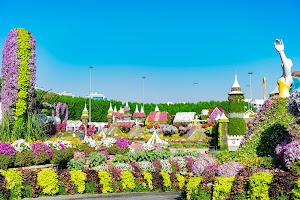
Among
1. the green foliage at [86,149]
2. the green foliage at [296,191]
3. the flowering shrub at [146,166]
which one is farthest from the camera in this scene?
the green foliage at [86,149]

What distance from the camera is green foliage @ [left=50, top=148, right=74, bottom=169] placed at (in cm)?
1334

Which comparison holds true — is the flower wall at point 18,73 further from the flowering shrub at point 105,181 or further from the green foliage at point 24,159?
the flowering shrub at point 105,181

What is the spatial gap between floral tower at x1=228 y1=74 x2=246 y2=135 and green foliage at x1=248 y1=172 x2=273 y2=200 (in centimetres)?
2495

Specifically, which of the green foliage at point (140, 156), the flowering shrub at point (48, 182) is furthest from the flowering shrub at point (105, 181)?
the green foliage at point (140, 156)

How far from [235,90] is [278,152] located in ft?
87.3

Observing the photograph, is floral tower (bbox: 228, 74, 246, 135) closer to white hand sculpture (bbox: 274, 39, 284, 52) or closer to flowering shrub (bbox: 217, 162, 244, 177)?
white hand sculpture (bbox: 274, 39, 284, 52)

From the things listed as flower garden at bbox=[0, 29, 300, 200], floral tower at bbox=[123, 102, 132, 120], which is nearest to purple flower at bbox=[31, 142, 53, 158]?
flower garden at bbox=[0, 29, 300, 200]

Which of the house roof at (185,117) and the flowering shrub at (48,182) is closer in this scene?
the flowering shrub at (48,182)

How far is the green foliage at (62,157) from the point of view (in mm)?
13336

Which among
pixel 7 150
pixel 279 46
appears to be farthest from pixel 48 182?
pixel 279 46

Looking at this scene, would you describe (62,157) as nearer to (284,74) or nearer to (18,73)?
(18,73)

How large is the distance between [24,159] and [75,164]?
183cm

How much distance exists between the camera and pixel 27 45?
17875 millimetres

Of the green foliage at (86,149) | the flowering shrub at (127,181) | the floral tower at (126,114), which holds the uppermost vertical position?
the floral tower at (126,114)
